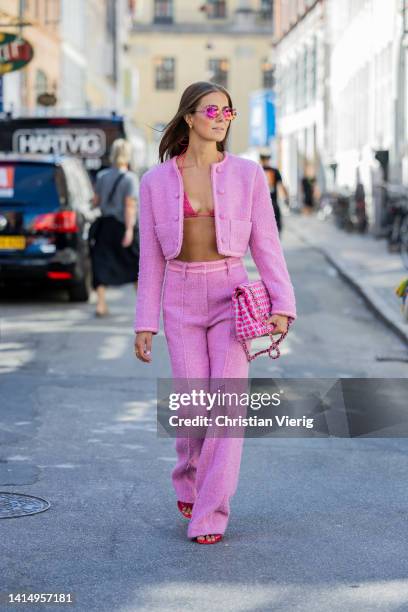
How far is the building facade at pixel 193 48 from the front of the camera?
304 feet

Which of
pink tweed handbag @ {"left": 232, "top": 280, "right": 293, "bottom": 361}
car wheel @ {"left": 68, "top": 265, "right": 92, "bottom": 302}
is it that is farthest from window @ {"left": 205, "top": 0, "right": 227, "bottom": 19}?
pink tweed handbag @ {"left": 232, "top": 280, "right": 293, "bottom": 361}

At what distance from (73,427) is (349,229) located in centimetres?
2703

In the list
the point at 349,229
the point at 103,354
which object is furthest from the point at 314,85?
the point at 103,354

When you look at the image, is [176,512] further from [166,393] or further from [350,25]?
[350,25]

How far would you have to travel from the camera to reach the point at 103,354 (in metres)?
12.8

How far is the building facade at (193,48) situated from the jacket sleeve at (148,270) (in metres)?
86.7

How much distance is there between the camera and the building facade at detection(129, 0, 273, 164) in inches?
3652

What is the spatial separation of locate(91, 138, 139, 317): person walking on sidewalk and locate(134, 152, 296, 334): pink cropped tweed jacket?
922 centimetres

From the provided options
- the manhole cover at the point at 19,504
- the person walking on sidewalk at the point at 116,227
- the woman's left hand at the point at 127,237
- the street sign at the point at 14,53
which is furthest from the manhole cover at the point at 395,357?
the street sign at the point at 14,53

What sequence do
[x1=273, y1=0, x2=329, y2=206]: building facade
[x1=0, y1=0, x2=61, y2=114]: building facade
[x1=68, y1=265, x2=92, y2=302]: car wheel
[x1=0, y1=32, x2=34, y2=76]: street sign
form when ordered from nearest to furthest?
[x1=68, y1=265, x2=92, y2=302]: car wheel
[x1=0, y1=32, x2=34, y2=76]: street sign
[x1=0, y1=0, x2=61, y2=114]: building facade
[x1=273, y1=0, x2=329, y2=206]: building facade

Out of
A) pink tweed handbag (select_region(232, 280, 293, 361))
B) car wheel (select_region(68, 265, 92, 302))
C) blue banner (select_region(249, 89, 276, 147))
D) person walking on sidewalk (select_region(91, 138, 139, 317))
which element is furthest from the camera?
blue banner (select_region(249, 89, 276, 147))

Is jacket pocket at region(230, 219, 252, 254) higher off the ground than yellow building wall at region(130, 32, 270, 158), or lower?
lower

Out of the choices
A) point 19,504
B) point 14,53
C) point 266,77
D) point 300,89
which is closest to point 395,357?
point 19,504

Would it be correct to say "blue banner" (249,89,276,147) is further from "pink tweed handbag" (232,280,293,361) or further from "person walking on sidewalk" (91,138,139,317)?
"pink tweed handbag" (232,280,293,361)
